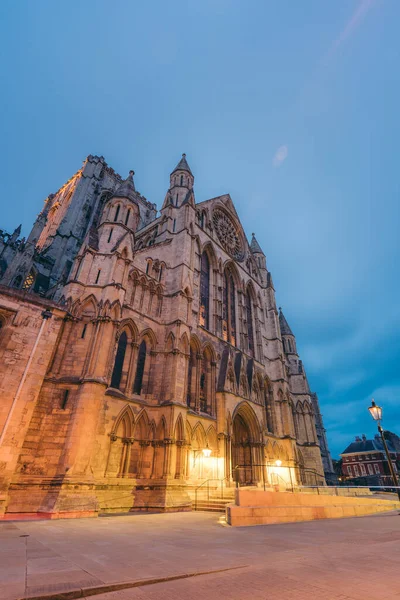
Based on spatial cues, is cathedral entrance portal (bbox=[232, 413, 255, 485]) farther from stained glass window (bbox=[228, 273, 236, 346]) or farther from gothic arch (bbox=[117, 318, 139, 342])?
gothic arch (bbox=[117, 318, 139, 342])

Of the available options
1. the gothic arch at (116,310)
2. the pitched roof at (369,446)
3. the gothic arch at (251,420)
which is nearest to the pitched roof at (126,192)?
the gothic arch at (116,310)

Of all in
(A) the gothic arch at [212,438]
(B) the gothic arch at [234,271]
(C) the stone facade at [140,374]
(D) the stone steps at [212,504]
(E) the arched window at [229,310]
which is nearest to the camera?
(C) the stone facade at [140,374]

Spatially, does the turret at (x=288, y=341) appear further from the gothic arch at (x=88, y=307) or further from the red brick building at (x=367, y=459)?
the red brick building at (x=367, y=459)

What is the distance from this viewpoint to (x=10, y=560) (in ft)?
14.0

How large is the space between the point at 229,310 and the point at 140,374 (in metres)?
11.7

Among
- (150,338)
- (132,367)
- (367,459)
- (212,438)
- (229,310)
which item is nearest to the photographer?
(132,367)

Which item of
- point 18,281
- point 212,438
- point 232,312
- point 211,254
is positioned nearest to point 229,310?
point 232,312

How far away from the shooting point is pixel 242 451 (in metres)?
22.9

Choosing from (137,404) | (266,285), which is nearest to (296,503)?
(137,404)

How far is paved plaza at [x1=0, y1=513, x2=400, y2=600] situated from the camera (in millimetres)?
3180

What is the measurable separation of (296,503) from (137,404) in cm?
851

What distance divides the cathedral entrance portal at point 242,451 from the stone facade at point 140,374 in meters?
0.09

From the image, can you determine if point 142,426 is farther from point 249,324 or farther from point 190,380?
point 249,324

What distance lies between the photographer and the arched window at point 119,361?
15975 millimetres
